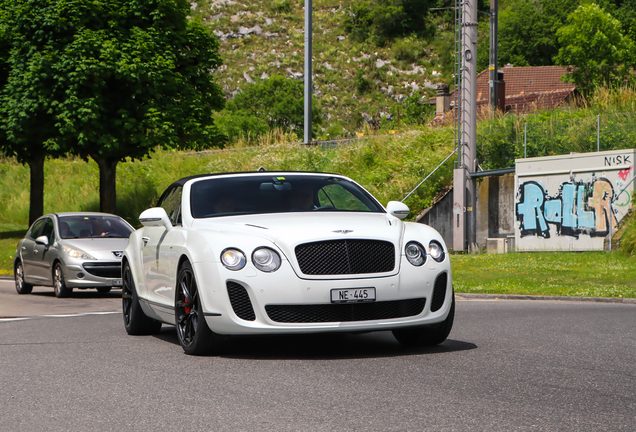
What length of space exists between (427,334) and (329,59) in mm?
104481

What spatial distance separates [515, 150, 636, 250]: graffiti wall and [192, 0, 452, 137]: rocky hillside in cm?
6412

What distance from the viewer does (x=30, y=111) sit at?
3158 cm

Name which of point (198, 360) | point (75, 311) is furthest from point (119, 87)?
point (198, 360)

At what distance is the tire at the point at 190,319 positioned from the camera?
7.68m

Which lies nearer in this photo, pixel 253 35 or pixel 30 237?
pixel 30 237

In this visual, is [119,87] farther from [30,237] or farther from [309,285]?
[309,285]

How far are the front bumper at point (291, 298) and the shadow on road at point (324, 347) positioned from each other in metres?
0.37

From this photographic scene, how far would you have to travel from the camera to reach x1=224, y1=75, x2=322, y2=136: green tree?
85688 millimetres

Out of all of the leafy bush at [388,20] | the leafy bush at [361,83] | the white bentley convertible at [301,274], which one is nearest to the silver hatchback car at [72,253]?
the white bentley convertible at [301,274]

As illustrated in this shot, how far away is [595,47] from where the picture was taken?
60219 millimetres

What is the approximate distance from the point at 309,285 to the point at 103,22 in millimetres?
27836

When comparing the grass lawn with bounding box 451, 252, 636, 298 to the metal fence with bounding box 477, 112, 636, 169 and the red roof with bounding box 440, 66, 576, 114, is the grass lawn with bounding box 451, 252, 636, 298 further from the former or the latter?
the red roof with bounding box 440, 66, 576, 114

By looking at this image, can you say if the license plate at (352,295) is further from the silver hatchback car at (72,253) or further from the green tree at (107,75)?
the green tree at (107,75)

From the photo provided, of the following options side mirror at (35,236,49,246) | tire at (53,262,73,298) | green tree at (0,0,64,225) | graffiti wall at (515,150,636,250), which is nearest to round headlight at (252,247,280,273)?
tire at (53,262,73,298)
